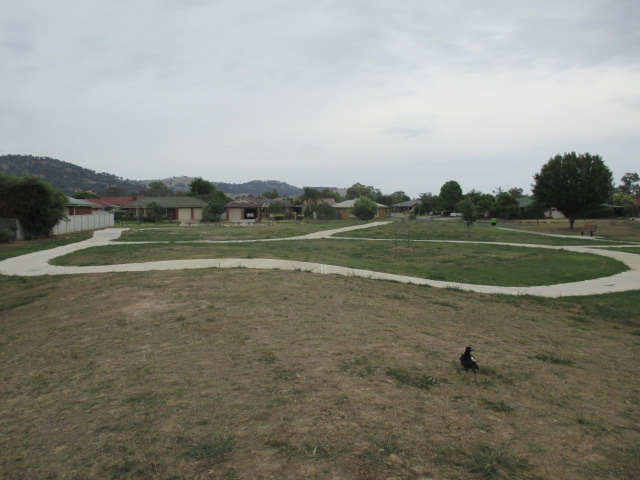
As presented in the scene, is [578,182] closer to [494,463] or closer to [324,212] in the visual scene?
[324,212]

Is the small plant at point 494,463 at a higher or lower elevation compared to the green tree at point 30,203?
lower

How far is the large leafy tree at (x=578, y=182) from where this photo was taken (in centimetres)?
4091

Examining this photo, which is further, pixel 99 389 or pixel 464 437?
pixel 99 389

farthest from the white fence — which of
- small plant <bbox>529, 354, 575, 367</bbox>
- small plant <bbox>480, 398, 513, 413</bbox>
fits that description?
small plant <bbox>480, 398, 513, 413</bbox>

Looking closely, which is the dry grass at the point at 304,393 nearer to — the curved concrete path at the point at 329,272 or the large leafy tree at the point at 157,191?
the curved concrete path at the point at 329,272

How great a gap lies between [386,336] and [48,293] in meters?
8.44

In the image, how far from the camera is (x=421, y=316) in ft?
27.3

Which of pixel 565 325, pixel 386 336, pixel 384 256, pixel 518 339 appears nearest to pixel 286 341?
pixel 386 336

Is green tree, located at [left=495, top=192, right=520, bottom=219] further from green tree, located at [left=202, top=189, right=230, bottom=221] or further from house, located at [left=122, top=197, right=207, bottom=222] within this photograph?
house, located at [left=122, top=197, right=207, bottom=222]

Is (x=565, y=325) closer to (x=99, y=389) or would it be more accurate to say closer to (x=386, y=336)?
(x=386, y=336)

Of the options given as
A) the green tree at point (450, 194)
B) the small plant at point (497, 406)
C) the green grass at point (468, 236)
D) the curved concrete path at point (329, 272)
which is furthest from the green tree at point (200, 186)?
the small plant at point (497, 406)

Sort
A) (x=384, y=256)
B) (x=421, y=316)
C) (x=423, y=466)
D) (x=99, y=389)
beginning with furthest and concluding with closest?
(x=384, y=256)
(x=421, y=316)
(x=99, y=389)
(x=423, y=466)

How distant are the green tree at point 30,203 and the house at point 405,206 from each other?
96.5 metres

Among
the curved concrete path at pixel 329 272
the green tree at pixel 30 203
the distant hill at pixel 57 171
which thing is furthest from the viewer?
the distant hill at pixel 57 171
